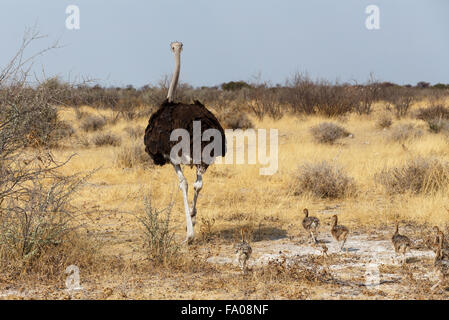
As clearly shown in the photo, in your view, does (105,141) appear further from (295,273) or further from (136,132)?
(295,273)

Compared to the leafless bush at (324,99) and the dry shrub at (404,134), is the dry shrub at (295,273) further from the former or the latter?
the leafless bush at (324,99)

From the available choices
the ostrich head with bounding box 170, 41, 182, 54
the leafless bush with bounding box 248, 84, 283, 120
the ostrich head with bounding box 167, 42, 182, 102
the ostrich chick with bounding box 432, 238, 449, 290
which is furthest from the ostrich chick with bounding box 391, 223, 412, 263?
the leafless bush with bounding box 248, 84, 283, 120

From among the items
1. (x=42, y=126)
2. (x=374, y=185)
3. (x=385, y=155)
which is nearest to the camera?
(x=42, y=126)

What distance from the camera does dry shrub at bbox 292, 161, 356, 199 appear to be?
9.75 metres

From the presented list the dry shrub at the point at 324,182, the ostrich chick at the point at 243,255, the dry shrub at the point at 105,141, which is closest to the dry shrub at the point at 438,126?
→ the dry shrub at the point at 324,182

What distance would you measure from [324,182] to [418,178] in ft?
5.24

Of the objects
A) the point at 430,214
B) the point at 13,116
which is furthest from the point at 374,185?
the point at 13,116

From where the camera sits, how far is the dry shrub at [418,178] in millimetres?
9344

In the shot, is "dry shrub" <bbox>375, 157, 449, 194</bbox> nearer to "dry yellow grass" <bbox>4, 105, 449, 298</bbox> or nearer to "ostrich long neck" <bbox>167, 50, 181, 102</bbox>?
"dry yellow grass" <bbox>4, 105, 449, 298</bbox>

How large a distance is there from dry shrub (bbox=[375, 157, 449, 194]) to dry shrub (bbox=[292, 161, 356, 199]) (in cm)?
69

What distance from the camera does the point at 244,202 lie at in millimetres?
9570

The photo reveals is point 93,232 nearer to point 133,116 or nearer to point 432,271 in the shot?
point 432,271

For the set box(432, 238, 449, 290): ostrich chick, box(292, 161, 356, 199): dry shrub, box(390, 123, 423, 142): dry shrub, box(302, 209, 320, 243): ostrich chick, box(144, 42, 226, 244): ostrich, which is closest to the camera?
box(432, 238, 449, 290): ostrich chick

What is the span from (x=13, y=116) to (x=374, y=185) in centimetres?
680
